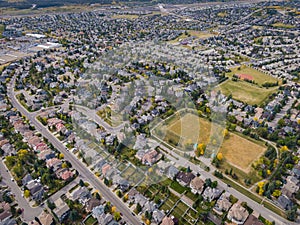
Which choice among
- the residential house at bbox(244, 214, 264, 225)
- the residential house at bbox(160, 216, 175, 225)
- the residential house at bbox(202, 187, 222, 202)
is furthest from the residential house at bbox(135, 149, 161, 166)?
the residential house at bbox(244, 214, 264, 225)

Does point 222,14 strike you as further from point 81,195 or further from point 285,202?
point 81,195

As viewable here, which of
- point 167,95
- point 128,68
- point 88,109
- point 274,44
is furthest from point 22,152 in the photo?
point 274,44

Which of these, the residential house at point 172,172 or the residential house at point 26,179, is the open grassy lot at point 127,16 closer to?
the residential house at point 172,172

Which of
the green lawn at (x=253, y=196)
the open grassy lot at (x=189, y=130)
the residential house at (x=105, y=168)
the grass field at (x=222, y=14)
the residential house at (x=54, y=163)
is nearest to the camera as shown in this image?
the green lawn at (x=253, y=196)

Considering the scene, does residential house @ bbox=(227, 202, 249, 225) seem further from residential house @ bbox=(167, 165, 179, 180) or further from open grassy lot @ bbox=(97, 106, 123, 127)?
open grassy lot @ bbox=(97, 106, 123, 127)

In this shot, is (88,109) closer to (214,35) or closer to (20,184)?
(20,184)

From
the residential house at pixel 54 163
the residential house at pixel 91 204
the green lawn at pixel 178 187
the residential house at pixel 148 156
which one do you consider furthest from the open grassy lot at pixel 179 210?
the residential house at pixel 54 163
